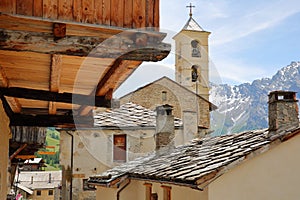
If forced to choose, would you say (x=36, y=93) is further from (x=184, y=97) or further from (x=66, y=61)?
(x=184, y=97)

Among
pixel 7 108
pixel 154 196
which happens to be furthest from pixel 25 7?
pixel 154 196

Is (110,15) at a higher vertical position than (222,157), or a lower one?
higher

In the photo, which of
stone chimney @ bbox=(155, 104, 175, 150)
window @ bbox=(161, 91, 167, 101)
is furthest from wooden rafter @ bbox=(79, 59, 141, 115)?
window @ bbox=(161, 91, 167, 101)

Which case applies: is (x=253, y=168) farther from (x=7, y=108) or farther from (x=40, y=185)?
(x=40, y=185)

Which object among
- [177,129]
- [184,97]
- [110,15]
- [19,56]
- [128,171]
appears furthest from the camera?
[184,97]

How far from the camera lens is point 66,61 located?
4.60 meters

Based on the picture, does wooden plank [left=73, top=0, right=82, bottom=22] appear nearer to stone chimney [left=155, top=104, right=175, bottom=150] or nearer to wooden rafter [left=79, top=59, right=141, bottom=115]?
wooden rafter [left=79, top=59, right=141, bottom=115]

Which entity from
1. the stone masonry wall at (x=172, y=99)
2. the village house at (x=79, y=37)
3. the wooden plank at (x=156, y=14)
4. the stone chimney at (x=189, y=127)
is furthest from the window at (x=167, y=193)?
the stone masonry wall at (x=172, y=99)

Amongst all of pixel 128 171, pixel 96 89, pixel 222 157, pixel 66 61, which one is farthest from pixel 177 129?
pixel 66 61

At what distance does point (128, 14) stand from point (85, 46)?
0.51 m

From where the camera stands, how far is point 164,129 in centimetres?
1386

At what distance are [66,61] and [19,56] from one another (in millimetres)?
457

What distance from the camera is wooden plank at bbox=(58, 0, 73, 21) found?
A: 147 inches

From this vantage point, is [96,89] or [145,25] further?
[96,89]
